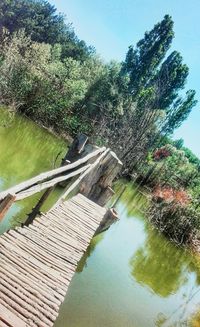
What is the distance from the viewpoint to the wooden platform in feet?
10.7

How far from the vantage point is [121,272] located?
10.6m

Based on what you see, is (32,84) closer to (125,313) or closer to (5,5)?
(125,313)

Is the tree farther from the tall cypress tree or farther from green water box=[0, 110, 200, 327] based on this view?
green water box=[0, 110, 200, 327]

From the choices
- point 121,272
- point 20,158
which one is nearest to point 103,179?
point 121,272

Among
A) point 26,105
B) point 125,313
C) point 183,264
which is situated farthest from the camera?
point 26,105

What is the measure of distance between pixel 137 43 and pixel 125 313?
3253cm

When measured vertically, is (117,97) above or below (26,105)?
above

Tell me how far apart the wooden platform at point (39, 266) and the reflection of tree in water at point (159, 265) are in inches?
227

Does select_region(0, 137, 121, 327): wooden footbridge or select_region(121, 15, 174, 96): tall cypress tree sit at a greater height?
select_region(121, 15, 174, 96): tall cypress tree

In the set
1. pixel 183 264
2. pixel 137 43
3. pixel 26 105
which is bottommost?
pixel 183 264

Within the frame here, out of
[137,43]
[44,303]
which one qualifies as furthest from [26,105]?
[44,303]

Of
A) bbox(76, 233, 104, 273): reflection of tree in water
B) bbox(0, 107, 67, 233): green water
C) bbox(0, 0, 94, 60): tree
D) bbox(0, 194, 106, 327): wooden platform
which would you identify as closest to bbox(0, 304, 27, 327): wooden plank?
bbox(0, 194, 106, 327): wooden platform

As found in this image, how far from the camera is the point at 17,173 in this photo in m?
12.4

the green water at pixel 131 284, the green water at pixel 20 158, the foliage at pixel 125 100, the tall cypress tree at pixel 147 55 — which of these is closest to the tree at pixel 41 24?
the foliage at pixel 125 100
